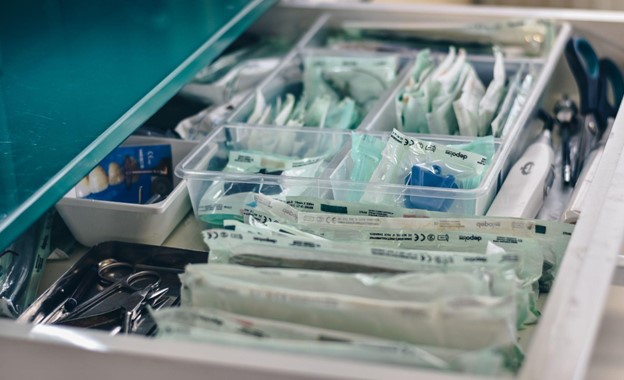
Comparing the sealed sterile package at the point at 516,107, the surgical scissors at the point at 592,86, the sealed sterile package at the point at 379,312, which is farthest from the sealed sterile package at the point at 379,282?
the surgical scissors at the point at 592,86

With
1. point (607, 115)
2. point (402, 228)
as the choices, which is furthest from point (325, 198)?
point (607, 115)

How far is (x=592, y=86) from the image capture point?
142cm

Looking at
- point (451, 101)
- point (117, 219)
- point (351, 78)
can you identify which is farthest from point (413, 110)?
point (117, 219)

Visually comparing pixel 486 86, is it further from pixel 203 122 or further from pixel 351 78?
pixel 203 122

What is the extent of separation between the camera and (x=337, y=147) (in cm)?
123

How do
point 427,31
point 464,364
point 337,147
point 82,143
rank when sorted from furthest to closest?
point 427,31 < point 337,147 < point 82,143 < point 464,364

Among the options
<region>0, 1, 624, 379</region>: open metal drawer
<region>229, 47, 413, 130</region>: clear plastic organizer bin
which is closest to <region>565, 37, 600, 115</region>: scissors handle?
<region>229, 47, 413, 130</region>: clear plastic organizer bin

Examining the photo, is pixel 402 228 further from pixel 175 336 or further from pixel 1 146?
pixel 1 146

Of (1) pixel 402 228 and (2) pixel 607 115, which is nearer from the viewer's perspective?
(1) pixel 402 228

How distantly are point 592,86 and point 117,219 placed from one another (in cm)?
77

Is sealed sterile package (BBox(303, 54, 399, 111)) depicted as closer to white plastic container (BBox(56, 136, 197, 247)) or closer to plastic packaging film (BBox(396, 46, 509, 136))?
plastic packaging film (BBox(396, 46, 509, 136))

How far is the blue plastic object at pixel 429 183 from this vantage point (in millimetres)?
1034

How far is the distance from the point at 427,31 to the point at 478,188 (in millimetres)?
689

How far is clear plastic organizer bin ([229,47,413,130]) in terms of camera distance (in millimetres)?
1341
